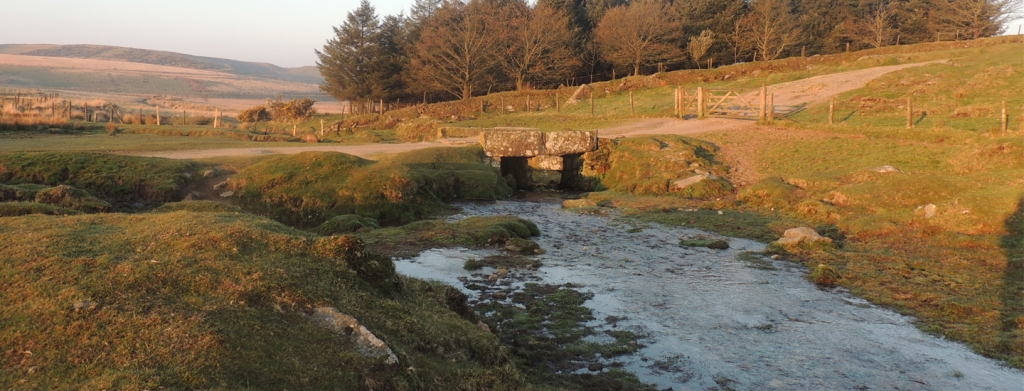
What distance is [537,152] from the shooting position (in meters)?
27.2

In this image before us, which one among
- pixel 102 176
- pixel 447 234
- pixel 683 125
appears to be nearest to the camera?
pixel 447 234

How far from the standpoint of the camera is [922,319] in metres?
10.1

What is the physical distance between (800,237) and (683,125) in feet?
68.7

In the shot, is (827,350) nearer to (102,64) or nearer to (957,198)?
(957,198)

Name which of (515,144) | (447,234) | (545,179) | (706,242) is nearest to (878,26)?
(545,179)

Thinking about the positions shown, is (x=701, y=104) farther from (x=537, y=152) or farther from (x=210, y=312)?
(x=210, y=312)

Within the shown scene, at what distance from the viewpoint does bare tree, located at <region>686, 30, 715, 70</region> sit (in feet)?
234

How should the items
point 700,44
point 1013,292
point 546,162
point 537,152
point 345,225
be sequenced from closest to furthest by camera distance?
point 1013,292, point 345,225, point 537,152, point 546,162, point 700,44

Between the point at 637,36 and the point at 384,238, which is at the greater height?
the point at 637,36

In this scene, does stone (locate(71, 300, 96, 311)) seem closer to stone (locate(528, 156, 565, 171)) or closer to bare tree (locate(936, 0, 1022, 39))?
stone (locate(528, 156, 565, 171))

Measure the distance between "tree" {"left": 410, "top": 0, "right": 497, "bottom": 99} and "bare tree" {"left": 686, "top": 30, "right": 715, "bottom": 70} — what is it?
21798mm

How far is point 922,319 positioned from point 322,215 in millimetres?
13554

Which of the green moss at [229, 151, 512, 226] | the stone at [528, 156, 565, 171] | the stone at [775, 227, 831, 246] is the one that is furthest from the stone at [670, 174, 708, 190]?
the green moss at [229, 151, 512, 226]

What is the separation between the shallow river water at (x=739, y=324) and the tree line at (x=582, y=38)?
172 feet
